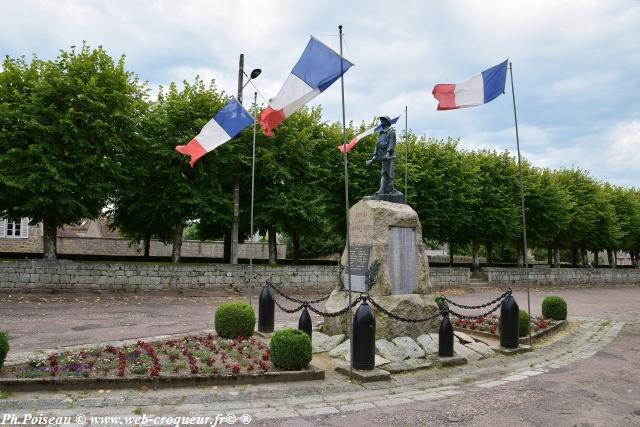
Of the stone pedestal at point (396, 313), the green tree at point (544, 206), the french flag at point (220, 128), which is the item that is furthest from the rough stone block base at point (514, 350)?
the green tree at point (544, 206)

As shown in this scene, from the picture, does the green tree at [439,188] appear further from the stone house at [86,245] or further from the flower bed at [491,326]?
the stone house at [86,245]

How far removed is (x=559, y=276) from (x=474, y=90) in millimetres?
30907

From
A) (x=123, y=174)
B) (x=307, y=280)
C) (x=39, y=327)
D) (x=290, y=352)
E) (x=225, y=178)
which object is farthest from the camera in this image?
(x=307, y=280)

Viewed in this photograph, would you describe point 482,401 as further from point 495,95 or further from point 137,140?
point 137,140

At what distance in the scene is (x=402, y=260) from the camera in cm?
1068

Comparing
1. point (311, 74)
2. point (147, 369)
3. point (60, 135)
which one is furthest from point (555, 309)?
point (60, 135)

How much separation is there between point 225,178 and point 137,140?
14.3 feet

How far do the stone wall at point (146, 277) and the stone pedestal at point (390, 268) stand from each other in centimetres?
1110

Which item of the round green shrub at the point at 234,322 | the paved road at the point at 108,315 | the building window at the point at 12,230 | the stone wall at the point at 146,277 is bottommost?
the paved road at the point at 108,315

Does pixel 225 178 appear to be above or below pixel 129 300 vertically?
above

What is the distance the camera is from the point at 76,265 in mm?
20219

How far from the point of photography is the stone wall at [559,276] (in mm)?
33969

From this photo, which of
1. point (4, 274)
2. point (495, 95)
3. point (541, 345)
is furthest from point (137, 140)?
point (541, 345)

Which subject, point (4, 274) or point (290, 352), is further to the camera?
point (4, 274)
